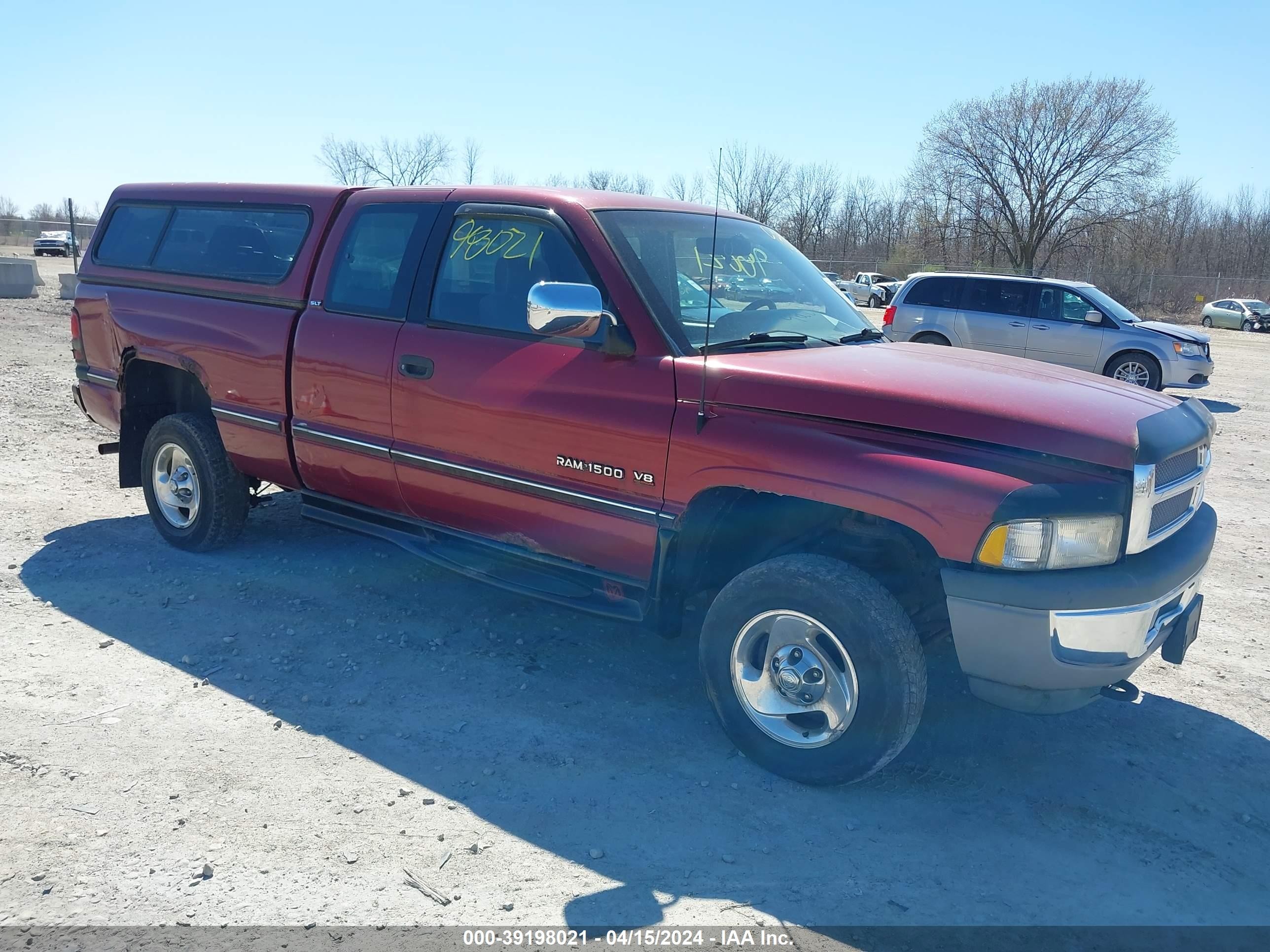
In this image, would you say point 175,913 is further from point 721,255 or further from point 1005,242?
point 1005,242

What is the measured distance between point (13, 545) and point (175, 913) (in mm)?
3946

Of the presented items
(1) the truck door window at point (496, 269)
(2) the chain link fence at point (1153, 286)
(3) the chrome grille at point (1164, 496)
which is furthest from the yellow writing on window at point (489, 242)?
(2) the chain link fence at point (1153, 286)

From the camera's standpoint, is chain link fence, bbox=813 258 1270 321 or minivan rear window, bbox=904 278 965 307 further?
chain link fence, bbox=813 258 1270 321

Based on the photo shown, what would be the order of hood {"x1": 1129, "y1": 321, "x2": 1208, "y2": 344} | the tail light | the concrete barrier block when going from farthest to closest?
the concrete barrier block
hood {"x1": 1129, "y1": 321, "x2": 1208, "y2": 344}
the tail light

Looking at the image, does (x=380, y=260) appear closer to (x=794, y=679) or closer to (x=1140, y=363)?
(x=794, y=679)

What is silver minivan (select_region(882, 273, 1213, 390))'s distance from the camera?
14.5 metres

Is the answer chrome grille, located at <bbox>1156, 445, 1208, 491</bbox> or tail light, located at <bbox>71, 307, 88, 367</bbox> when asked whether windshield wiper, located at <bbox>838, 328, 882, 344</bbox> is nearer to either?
chrome grille, located at <bbox>1156, 445, 1208, 491</bbox>

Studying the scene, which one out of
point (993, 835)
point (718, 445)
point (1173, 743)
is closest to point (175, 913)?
point (718, 445)

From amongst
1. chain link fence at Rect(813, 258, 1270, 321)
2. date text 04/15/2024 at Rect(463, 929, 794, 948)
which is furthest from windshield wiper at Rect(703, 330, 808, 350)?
chain link fence at Rect(813, 258, 1270, 321)

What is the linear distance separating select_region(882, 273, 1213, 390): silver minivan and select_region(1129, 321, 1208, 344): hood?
18 millimetres

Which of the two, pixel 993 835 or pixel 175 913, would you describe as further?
pixel 993 835

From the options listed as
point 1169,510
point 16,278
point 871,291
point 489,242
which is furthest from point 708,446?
point 871,291

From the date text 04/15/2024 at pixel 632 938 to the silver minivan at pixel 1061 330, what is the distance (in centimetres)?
1306

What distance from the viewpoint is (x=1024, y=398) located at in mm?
3260
